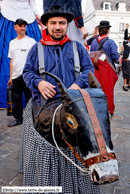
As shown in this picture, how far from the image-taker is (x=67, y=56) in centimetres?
205

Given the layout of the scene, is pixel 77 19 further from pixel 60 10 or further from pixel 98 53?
pixel 98 53

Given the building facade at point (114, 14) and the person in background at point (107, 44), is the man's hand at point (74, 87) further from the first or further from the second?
the building facade at point (114, 14)

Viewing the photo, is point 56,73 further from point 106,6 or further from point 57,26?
point 106,6

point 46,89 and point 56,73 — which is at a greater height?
point 56,73

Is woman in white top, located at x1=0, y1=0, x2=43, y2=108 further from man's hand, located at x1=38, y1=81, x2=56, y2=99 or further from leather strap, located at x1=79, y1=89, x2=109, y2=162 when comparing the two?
leather strap, located at x1=79, y1=89, x2=109, y2=162

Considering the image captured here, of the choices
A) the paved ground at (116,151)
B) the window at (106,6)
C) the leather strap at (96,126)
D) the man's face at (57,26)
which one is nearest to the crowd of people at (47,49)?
the man's face at (57,26)

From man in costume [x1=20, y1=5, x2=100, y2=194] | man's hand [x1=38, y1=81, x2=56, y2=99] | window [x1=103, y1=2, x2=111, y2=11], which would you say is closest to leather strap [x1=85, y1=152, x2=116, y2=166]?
man in costume [x1=20, y1=5, x2=100, y2=194]

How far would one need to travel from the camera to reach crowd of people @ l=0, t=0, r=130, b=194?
199cm

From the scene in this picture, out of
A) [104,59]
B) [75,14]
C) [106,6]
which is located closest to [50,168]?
[75,14]

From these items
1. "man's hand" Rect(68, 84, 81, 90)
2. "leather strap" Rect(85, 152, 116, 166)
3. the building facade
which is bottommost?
"leather strap" Rect(85, 152, 116, 166)

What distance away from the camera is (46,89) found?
1.81m

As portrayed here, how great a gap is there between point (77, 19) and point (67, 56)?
1.31m

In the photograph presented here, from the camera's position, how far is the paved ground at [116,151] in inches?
92.6

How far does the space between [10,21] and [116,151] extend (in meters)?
3.93
